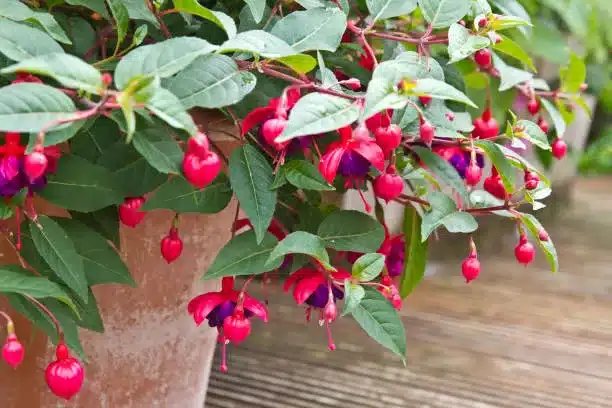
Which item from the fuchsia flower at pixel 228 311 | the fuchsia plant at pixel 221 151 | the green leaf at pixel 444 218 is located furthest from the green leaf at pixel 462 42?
the fuchsia flower at pixel 228 311

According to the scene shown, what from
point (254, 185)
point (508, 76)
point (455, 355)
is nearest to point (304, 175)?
point (254, 185)

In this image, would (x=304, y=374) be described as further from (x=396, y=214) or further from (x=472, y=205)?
(x=396, y=214)

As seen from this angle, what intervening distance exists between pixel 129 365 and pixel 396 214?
78 cm

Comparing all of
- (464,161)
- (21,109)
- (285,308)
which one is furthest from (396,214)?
(21,109)

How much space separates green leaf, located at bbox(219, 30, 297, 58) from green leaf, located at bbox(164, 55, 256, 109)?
0.01m

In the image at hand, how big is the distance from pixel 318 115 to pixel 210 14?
0.09m

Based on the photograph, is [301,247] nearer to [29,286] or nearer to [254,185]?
[254,185]

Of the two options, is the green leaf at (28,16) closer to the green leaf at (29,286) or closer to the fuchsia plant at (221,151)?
the fuchsia plant at (221,151)

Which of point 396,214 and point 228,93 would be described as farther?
point 396,214

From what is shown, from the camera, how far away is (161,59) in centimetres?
36

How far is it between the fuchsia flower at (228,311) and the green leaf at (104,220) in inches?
3.0

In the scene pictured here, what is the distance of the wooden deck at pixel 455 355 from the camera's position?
0.82 meters

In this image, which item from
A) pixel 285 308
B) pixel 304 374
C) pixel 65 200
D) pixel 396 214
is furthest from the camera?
pixel 396 214

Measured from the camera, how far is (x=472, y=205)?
0.55m
